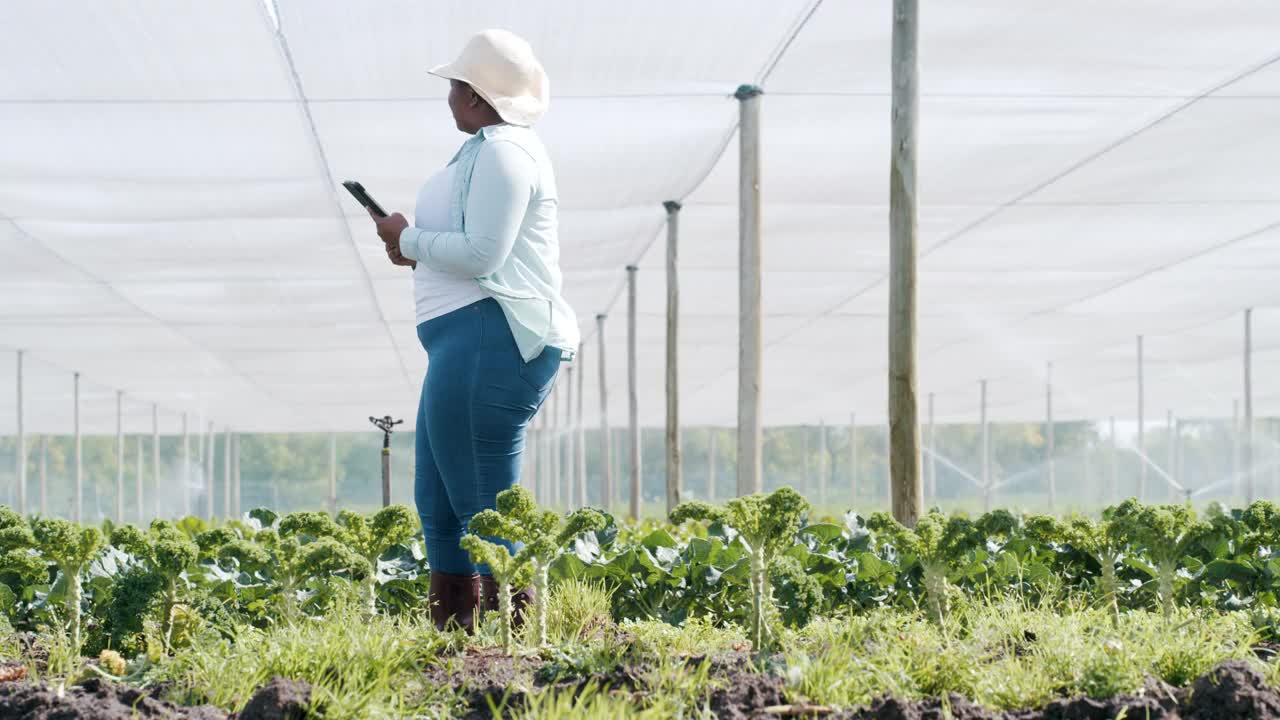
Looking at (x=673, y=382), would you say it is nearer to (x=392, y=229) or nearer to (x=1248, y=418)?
(x=1248, y=418)

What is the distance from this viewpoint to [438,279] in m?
2.60

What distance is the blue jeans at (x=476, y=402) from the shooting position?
2.50m

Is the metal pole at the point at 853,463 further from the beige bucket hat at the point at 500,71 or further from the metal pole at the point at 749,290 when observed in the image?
the beige bucket hat at the point at 500,71

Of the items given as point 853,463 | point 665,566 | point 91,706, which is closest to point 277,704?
point 91,706

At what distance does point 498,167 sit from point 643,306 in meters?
9.32

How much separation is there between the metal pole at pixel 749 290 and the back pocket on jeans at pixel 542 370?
2767 mm

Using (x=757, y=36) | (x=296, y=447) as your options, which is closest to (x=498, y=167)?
(x=757, y=36)

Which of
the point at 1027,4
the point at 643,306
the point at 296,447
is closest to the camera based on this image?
the point at 1027,4

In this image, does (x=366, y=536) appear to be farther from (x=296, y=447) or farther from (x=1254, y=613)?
(x=296, y=447)

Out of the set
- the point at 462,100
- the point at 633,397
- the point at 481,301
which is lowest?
the point at 633,397

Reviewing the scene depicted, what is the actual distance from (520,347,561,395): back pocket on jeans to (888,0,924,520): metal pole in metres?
1.37

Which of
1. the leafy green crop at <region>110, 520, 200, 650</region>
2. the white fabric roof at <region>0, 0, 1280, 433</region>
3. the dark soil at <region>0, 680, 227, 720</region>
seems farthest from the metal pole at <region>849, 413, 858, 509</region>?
the dark soil at <region>0, 680, 227, 720</region>

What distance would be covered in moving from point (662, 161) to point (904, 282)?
304cm

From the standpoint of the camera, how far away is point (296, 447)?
3447cm
